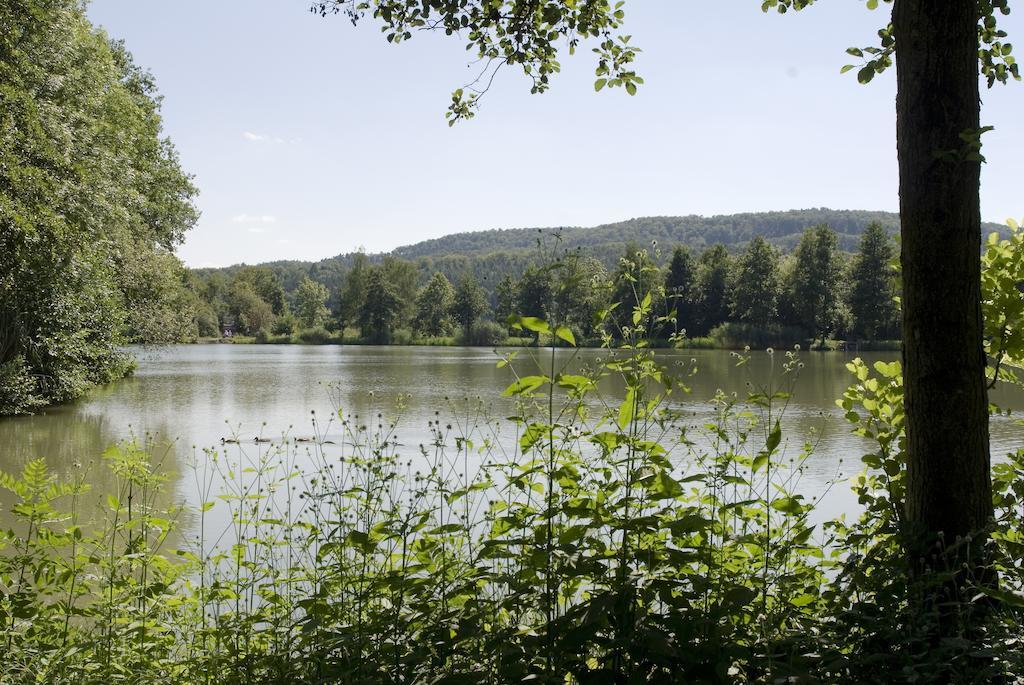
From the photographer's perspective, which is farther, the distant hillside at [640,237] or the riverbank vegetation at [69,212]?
the distant hillside at [640,237]

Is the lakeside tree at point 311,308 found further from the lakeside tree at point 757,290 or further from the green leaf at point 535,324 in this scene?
the green leaf at point 535,324

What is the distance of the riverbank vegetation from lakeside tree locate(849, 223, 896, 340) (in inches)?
1819

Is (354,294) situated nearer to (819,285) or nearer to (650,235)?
(819,285)

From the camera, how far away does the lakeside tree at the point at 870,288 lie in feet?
183

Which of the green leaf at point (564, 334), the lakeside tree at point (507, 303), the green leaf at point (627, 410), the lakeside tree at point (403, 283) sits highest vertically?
the lakeside tree at point (403, 283)

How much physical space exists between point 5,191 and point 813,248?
55.8 meters

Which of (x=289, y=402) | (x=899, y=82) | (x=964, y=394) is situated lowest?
(x=289, y=402)

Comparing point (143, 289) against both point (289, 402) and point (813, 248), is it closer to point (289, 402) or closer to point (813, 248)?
point (289, 402)

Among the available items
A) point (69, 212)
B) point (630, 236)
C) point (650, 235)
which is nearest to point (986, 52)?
point (69, 212)

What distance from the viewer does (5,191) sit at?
12.2 m

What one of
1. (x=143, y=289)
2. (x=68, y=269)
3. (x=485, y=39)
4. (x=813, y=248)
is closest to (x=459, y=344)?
(x=813, y=248)

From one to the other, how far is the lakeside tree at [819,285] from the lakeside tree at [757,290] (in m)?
2.06

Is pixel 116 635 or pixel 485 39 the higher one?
pixel 485 39

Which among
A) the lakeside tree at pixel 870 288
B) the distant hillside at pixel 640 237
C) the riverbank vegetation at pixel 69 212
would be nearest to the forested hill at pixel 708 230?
the distant hillside at pixel 640 237
